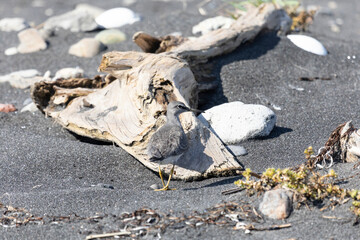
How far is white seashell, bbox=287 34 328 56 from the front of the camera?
613 cm

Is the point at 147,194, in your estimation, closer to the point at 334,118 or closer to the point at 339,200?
the point at 339,200

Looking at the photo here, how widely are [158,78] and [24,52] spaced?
12.3 ft

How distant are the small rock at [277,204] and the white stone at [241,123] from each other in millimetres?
1368

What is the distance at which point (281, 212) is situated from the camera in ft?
10.1

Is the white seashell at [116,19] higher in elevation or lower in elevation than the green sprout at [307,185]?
lower

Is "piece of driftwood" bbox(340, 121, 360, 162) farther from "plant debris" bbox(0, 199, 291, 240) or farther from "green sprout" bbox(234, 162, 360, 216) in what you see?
"plant debris" bbox(0, 199, 291, 240)

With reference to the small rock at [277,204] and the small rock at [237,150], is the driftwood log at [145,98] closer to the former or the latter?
the small rock at [237,150]

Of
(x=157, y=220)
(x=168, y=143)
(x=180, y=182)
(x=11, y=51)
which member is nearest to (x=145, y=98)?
(x=168, y=143)

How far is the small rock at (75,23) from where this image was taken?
7895mm

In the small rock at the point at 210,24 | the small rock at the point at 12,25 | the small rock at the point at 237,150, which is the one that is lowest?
the small rock at the point at 12,25

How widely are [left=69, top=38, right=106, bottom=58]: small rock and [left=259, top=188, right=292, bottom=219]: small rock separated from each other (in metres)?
4.50

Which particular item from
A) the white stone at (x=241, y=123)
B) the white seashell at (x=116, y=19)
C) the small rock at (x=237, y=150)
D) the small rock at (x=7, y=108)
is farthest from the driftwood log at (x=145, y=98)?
the white seashell at (x=116, y=19)

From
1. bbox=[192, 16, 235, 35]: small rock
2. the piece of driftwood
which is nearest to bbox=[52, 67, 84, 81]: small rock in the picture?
bbox=[192, 16, 235, 35]: small rock

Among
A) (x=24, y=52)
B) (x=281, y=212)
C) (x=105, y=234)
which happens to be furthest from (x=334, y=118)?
(x=24, y=52)
